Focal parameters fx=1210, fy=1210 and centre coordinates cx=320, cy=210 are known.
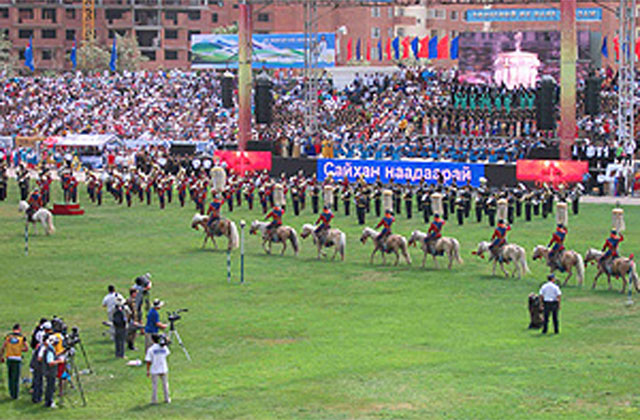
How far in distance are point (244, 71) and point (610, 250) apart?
38.1m

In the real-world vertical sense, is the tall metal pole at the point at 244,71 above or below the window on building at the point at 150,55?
below

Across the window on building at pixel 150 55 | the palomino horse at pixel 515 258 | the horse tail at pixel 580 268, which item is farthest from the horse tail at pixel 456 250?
the window on building at pixel 150 55

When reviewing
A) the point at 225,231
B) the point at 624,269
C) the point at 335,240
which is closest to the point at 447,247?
the point at 335,240

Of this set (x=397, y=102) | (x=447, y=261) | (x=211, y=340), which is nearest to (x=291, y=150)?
(x=397, y=102)

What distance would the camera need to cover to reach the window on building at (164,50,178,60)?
129 metres

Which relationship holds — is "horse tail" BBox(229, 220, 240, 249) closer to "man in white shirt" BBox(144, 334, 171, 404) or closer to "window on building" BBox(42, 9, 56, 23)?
"man in white shirt" BBox(144, 334, 171, 404)

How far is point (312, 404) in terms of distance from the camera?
2047cm

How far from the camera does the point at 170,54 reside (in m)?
129

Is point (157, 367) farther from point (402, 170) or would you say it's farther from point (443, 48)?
point (443, 48)

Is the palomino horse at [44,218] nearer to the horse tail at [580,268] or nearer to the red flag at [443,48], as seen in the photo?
the horse tail at [580,268]

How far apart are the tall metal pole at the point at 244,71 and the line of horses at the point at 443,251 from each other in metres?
24.7

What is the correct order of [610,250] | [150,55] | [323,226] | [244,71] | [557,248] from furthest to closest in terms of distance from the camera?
1. [150,55]
2. [244,71]
3. [323,226]
4. [557,248]
5. [610,250]

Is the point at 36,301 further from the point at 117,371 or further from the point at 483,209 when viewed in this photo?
the point at 483,209

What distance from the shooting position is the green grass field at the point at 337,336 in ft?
67.3
